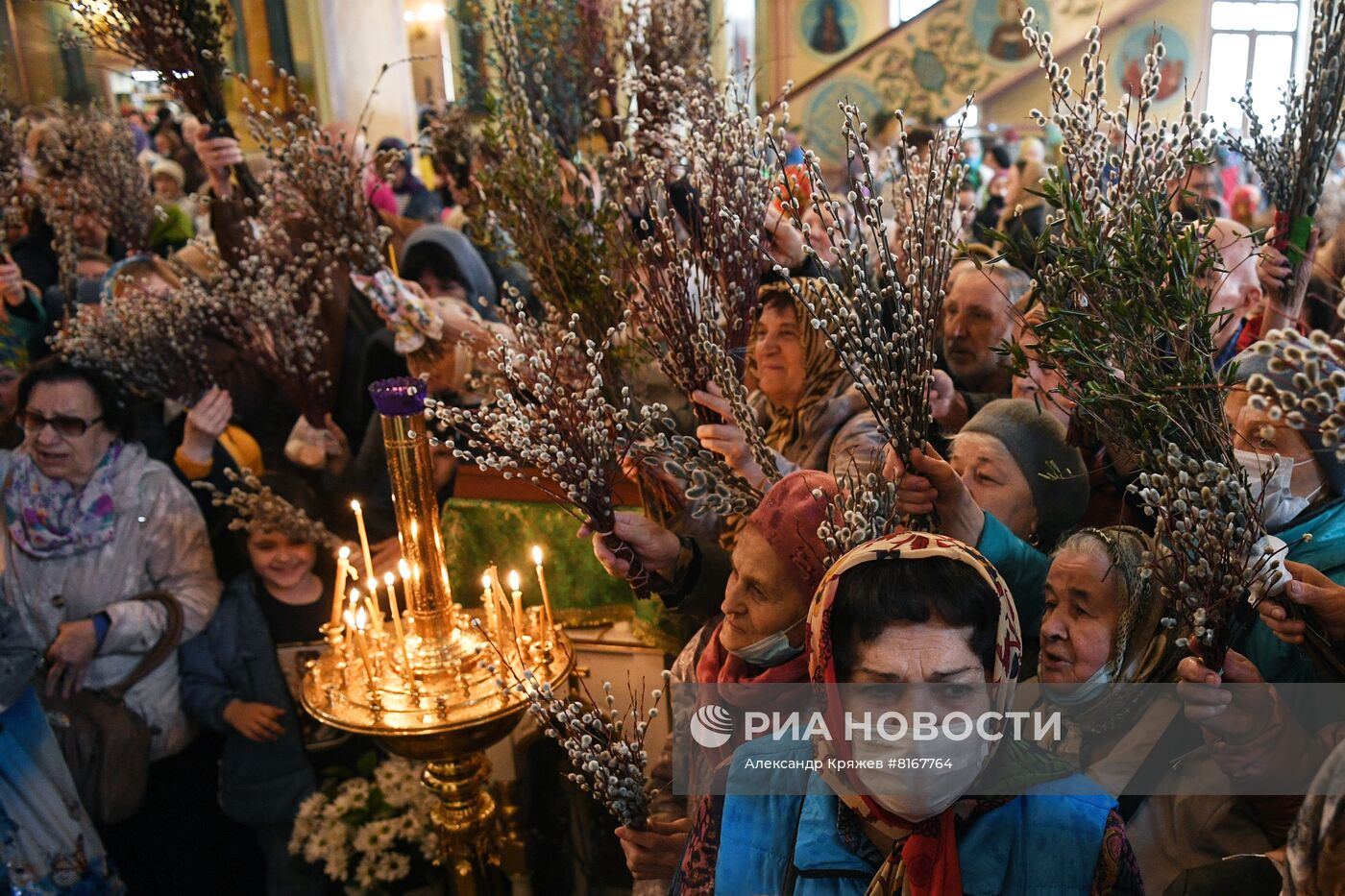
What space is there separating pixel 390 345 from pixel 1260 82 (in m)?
14.1

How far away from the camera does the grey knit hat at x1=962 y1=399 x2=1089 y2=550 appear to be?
213 centimetres

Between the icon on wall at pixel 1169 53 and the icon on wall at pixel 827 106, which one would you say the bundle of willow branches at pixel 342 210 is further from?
the icon on wall at pixel 1169 53

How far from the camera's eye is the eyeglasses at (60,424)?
3.18 meters

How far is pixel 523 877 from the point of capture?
3.28m

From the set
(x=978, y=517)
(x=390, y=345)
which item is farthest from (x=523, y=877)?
(x=978, y=517)

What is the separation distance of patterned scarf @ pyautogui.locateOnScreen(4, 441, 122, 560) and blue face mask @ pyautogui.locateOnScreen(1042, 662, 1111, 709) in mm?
2782

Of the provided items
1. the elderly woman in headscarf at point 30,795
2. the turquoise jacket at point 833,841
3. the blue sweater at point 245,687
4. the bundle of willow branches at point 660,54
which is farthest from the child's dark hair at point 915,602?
the elderly woman in headscarf at point 30,795

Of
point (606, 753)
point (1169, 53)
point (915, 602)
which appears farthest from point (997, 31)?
point (915, 602)

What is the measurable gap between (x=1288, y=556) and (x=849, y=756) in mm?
1013

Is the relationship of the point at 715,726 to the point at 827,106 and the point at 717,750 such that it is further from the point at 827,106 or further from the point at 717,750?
the point at 827,106

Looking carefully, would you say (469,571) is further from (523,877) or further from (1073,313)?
(1073,313)

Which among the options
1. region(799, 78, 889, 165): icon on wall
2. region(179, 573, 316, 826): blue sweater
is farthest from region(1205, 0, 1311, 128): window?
region(179, 573, 316, 826): blue sweater

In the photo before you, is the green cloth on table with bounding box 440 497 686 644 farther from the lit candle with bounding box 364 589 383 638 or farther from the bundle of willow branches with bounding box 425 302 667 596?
the bundle of willow branches with bounding box 425 302 667 596

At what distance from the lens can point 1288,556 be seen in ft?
6.25
